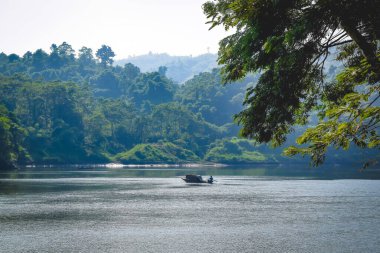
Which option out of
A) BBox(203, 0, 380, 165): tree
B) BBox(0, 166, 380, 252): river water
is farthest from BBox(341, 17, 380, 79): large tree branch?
BBox(0, 166, 380, 252): river water

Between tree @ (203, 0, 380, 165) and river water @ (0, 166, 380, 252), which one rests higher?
tree @ (203, 0, 380, 165)

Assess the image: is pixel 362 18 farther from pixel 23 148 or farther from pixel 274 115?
pixel 23 148

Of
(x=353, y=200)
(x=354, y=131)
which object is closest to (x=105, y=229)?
(x=354, y=131)

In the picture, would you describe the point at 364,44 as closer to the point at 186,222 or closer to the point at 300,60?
the point at 300,60

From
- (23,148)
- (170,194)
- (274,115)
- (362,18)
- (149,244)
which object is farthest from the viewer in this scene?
(23,148)

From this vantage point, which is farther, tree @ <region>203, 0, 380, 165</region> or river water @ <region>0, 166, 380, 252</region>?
river water @ <region>0, 166, 380, 252</region>

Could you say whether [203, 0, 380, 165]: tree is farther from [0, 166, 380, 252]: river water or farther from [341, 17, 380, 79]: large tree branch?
[0, 166, 380, 252]: river water

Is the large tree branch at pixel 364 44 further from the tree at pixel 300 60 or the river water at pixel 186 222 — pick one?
the river water at pixel 186 222

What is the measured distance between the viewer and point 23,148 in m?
178

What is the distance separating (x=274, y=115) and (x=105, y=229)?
28.8 metres

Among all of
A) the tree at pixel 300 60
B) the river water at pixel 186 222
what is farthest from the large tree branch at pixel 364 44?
the river water at pixel 186 222

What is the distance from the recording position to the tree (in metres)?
15.5

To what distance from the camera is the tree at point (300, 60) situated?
1548 centimetres

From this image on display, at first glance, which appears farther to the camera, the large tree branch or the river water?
the river water
